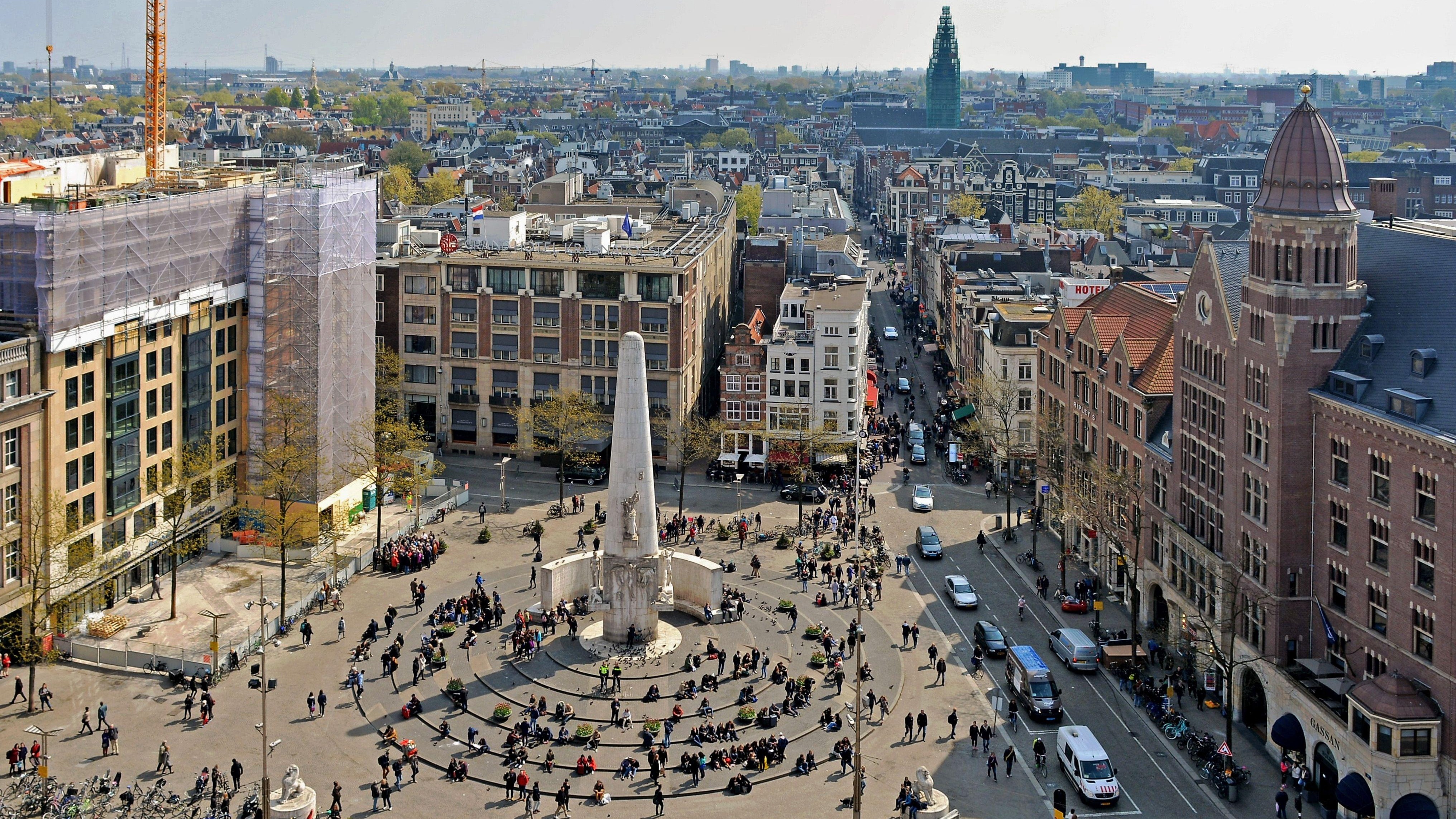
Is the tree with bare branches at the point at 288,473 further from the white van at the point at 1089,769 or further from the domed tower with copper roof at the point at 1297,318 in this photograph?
the domed tower with copper roof at the point at 1297,318

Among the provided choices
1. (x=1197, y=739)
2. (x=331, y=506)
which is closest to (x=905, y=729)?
(x=1197, y=739)

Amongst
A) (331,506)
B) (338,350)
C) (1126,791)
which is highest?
(338,350)

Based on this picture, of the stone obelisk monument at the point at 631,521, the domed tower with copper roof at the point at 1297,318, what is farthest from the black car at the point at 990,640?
the stone obelisk monument at the point at 631,521

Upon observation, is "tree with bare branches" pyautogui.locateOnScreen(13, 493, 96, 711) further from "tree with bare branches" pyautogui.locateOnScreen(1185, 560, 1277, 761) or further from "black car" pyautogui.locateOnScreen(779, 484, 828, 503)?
"tree with bare branches" pyautogui.locateOnScreen(1185, 560, 1277, 761)

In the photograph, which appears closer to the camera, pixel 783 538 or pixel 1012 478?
pixel 783 538

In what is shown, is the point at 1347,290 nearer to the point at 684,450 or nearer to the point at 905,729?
the point at 905,729

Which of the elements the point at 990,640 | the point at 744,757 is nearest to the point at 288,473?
the point at 744,757

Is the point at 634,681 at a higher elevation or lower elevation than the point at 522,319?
lower

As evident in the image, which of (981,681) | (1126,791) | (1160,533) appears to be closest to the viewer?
(1126,791)
